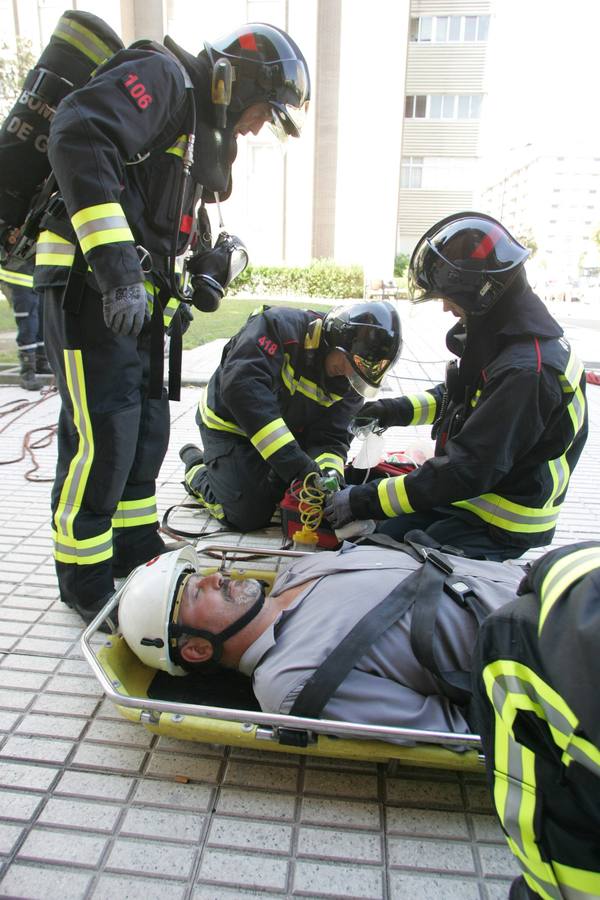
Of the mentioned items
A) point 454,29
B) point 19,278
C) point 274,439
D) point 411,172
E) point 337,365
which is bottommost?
point 274,439

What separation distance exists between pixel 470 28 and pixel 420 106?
11.6 feet

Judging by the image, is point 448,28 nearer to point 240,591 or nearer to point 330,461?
point 330,461

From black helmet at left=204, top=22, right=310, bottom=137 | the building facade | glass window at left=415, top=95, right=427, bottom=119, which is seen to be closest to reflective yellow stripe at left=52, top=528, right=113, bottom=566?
black helmet at left=204, top=22, right=310, bottom=137

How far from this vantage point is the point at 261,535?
3523 millimetres

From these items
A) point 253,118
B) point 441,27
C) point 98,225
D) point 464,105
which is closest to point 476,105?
point 464,105

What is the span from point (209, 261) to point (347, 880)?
7.82 feet

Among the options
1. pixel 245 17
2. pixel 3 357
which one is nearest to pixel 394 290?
pixel 245 17

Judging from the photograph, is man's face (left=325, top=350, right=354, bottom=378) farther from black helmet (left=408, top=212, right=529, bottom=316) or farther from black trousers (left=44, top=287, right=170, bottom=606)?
black trousers (left=44, top=287, right=170, bottom=606)

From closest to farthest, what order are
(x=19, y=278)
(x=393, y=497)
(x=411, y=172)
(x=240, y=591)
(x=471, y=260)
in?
1. (x=240, y=591)
2. (x=471, y=260)
3. (x=393, y=497)
4. (x=19, y=278)
5. (x=411, y=172)

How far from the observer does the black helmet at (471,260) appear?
2375mm

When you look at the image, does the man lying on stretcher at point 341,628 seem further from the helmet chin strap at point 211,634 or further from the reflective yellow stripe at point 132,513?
the reflective yellow stripe at point 132,513

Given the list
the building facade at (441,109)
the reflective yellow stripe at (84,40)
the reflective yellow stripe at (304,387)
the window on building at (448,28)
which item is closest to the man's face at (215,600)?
the reflective yellow stripe at (304,387)

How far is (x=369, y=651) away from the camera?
1720 mm

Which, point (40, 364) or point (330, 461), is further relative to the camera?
point (40, 364)
